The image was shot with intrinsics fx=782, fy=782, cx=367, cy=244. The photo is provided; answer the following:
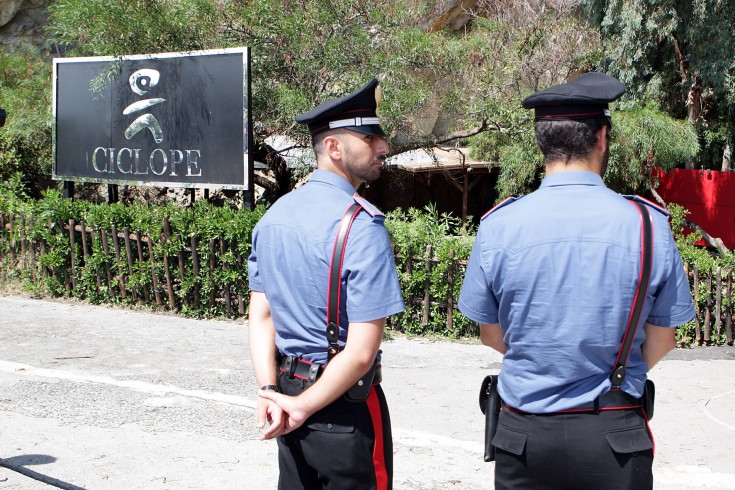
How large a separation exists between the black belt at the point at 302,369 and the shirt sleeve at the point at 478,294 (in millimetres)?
403

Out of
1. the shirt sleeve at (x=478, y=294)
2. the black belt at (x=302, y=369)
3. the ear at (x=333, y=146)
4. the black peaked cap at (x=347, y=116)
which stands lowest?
the black belt at (x=302, y=369)

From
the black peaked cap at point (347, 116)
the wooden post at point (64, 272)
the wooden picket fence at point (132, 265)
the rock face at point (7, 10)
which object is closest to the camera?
the black peaked cap at point (347, 116)

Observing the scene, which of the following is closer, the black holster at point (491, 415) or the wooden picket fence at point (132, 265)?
the black holster at point (491, 415)

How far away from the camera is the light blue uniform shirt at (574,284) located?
7.43 ft

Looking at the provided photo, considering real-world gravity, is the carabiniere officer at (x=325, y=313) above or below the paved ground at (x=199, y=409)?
above

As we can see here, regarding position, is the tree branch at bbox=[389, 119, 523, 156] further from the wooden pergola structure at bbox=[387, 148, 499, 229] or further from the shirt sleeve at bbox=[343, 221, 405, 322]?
the shirt sleeve at bbox=[343, 221, 405, 322]

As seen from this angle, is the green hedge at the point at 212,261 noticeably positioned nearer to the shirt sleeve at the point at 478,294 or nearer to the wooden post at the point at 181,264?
the wooden post at the point at 181,264

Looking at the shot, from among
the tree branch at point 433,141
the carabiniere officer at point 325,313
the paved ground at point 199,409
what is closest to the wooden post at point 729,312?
the paved ground at point 199,409

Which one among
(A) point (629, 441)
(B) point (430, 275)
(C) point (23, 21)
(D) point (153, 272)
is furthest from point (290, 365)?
(C) point (23, 21)

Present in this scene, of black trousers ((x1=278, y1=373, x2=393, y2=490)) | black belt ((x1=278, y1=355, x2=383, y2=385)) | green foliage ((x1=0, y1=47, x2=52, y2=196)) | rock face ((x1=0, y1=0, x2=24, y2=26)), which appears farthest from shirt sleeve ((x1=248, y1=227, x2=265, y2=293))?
rock face ((x1=0, y1=0, x2=24, y2=26))

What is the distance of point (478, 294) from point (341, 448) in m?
0.67

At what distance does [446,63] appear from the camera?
12.4 m

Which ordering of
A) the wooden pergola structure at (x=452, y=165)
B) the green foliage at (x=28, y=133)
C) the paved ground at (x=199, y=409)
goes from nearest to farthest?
the paved ground at (x=199, y=409) < the green foliage at (x=28, y=133) < the wooden pergola structure at (x=452, y=165)

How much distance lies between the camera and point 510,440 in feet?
7.77
